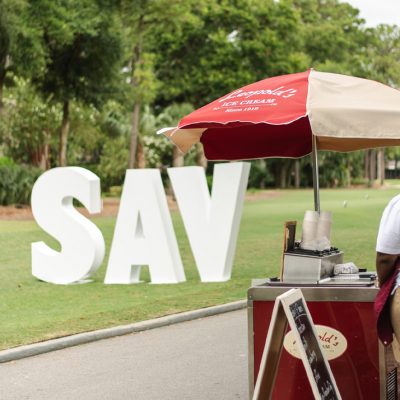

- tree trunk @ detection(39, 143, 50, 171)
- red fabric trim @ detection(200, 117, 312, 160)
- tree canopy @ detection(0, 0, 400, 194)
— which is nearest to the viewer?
red fabric trim @ detection(200, 117, 312, 160)

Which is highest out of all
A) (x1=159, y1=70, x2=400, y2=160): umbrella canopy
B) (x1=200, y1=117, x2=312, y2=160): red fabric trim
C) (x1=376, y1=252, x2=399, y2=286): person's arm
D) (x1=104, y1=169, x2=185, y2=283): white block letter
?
(x1=159, y1=70, x2=400, y2=160): umbrella canopy

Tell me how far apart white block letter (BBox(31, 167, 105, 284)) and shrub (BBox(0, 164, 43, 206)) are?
18642 millimetres

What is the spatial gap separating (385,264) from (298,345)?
70 cm

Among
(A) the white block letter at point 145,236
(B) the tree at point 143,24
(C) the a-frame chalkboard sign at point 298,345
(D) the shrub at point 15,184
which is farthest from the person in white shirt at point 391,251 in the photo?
(B) the tree at point 143,24

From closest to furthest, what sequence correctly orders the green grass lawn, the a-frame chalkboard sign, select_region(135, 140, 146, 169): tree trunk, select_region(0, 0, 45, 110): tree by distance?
1. the a-frame chalkboard sign
2. the green grass lawn
3. select_region(0, 0, 45, 110): tree
4. select_region(135, 140, 146, 169): tree trunk

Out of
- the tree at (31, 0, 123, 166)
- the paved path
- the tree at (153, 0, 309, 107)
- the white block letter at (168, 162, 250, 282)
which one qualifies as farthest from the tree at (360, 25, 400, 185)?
the paved path

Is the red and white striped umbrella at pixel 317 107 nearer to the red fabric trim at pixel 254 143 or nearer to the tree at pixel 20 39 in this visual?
the red fabric trim at pixel 254 143

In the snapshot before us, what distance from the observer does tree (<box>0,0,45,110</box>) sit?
3098 centimetres

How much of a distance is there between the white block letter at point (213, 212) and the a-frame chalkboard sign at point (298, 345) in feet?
30.2

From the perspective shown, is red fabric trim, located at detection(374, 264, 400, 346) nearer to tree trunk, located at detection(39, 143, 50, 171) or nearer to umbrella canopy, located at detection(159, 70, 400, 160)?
umbrella canopy, located at detection(159, 70, 400, 160)

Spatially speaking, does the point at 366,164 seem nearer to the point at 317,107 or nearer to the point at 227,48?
the point at 227,48

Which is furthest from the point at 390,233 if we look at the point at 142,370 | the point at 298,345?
the point at 142,370

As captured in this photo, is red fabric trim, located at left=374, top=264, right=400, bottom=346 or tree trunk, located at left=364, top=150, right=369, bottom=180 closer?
red fabric trim, located at left=374, top=264, right=400, bottom=346

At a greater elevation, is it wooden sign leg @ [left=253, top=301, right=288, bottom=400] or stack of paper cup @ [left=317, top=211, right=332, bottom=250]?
stack of paper cup @ [left=317, top=211, right=332, bottom=250]
